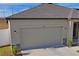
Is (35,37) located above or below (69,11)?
below

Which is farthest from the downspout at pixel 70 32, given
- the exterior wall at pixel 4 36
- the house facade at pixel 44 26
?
the exterior wall at pixel 4 36

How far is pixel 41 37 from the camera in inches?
68.7

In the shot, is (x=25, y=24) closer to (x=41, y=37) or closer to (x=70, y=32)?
(x=41, y=37)

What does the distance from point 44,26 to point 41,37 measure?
112 millimetres

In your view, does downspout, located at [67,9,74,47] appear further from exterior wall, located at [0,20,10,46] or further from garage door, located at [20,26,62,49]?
exterior wall, located at [0,20,10,46]

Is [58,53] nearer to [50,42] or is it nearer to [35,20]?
[50,42]

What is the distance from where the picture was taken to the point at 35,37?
174 centimetres

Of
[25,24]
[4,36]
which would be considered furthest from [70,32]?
[4,36]

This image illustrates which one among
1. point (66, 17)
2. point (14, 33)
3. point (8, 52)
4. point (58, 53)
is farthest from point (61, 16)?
point (8, 52)

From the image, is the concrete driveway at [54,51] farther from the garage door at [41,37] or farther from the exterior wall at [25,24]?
the exterior wall at [25,24]

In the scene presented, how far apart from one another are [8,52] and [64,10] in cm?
67

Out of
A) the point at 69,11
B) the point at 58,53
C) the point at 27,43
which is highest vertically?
the point at 69,11

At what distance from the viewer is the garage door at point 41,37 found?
172 cm

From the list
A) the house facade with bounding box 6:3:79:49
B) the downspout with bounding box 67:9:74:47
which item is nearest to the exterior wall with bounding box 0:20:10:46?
the house facade with bounding box 6:3:79:49
